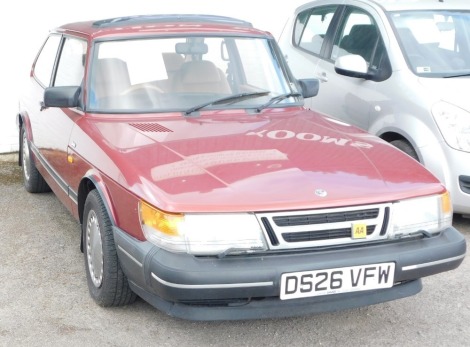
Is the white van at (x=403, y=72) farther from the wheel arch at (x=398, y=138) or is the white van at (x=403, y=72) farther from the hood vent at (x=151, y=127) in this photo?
the hood vent at (x=151, y=127)

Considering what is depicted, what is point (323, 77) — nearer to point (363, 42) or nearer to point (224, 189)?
point (363, 42)

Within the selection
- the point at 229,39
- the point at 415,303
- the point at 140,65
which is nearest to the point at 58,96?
the point at 140,65

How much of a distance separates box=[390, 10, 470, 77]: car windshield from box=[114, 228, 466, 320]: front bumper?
2.56 meters

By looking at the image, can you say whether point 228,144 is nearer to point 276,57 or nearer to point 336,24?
point 276,57

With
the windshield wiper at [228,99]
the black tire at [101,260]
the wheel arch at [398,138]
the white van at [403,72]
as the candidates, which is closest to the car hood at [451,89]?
the white van at [403,72]

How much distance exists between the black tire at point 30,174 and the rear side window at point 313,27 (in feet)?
9.24

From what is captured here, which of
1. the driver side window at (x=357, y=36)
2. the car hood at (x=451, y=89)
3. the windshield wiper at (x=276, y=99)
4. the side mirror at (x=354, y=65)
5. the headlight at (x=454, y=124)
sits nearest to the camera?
the windshield wiper at (x=276, y=99)

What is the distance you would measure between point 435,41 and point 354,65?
740 millimetres

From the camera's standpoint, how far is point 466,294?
4.55m

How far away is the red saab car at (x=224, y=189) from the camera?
3455 millimetres

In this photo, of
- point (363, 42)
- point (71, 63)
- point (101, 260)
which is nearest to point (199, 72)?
point (71, 63)

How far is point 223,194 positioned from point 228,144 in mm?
668

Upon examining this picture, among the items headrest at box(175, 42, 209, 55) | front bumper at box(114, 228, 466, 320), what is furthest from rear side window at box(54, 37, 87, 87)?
front bumper at box(114, 228, 466, 320)

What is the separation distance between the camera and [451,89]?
5.75 metres
